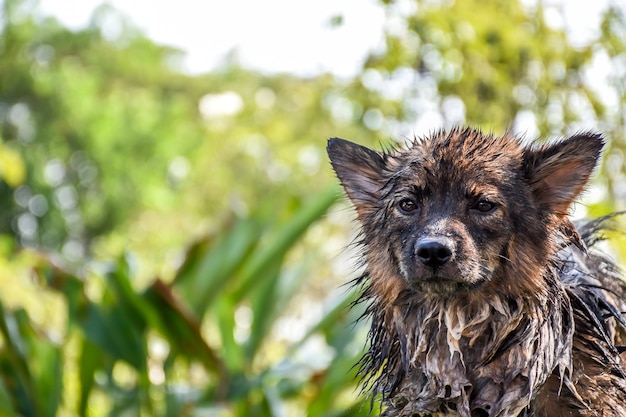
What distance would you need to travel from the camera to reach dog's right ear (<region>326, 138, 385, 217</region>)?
374 centimetres

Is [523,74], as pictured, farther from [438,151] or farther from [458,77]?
[438,151]

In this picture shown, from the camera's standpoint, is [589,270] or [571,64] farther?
[571,64]

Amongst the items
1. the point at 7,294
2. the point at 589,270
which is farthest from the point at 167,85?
the point at 589,270

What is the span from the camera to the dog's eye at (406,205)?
11.4 ft

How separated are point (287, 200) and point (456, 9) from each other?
2.00 meters

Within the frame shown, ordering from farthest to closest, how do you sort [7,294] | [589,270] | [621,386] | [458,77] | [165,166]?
[165,166], [7,294], [458,77], [589,270], [621,386]

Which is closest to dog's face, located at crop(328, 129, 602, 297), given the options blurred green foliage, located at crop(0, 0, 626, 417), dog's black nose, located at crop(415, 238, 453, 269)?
dog's black nose, located at crop(415, 238, 453, 269)

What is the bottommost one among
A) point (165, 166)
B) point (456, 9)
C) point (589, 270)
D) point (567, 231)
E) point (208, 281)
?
point (165, 166)

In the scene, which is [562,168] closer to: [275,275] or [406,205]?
[406,205]

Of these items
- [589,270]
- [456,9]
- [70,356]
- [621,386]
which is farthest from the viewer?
[70,356]

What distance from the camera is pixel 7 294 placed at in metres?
9.88

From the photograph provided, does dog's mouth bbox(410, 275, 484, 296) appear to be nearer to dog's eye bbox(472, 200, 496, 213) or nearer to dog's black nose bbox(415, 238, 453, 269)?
dog's black nose bbox(415, 238, 453, 269)

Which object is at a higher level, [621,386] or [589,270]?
[589,270]

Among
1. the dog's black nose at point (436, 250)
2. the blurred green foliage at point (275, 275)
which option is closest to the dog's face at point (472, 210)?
the dog's black nose at point (436, 250)
